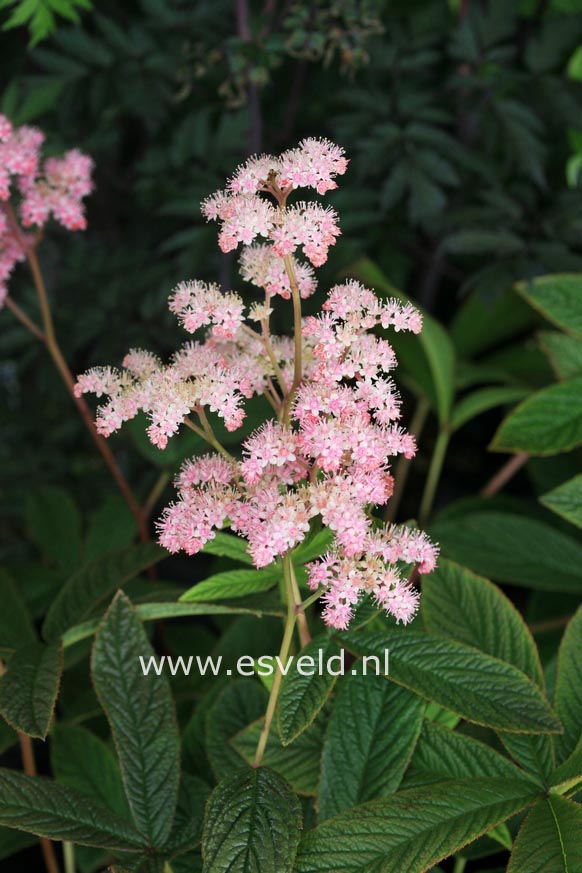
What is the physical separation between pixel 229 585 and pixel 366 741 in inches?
7.1

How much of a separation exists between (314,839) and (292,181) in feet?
1.56

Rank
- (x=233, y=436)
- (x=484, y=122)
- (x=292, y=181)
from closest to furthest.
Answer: (x=292, y=181) < (x=233, y=436) < (x=484, y=122)

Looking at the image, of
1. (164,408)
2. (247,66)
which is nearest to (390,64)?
(247,66)

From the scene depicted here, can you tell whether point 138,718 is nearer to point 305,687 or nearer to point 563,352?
point 305,687

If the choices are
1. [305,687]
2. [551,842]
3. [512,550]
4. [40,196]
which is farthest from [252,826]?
[40,196]

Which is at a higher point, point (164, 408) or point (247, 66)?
point (247, 66)

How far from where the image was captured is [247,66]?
108cm

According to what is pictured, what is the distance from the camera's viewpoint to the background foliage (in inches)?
26.2

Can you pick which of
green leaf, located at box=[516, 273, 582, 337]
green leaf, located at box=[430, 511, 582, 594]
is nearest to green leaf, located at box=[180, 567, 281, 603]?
green leaf, located at box=[430, 511, 582, 594]

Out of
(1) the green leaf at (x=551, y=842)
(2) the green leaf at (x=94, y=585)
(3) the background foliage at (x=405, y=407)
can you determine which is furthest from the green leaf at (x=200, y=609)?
(1) the green leaf at (x=551, y=842)

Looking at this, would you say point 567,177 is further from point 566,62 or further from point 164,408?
point 164,408

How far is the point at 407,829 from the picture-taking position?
23.6 inches

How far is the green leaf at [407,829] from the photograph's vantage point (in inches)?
22.8

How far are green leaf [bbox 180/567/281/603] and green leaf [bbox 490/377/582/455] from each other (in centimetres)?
42
